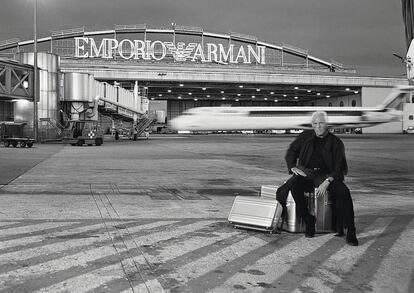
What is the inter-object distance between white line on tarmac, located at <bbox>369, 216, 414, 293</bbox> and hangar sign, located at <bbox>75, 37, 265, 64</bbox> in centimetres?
8605

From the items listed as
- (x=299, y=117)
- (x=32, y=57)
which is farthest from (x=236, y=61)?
(x=299, y=117)

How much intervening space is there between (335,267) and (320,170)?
210cm

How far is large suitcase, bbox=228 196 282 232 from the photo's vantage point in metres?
7.54

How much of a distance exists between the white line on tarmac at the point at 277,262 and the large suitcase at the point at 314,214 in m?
0.22

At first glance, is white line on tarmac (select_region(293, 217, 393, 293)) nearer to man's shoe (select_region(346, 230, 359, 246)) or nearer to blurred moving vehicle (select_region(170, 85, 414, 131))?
man's shoe (select_region(346, 230, 359, 246))

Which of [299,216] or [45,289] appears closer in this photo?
[45,289]

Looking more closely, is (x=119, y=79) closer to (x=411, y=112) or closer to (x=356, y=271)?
(x=411, y=112)

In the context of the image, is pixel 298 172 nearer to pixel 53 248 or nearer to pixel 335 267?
pixel 335 267

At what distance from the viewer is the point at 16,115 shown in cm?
4816

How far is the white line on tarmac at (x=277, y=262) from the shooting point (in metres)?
5.29

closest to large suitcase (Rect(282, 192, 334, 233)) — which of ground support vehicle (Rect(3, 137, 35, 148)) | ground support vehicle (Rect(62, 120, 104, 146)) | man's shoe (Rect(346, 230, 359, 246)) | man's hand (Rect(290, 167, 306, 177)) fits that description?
man's hand (Rect(290, 167, 306, 177))

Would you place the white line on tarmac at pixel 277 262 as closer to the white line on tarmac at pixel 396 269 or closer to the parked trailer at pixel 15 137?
the white line on tarmac at pixel 396 269

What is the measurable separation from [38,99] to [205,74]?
116ft

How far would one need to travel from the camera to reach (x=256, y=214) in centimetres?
770
